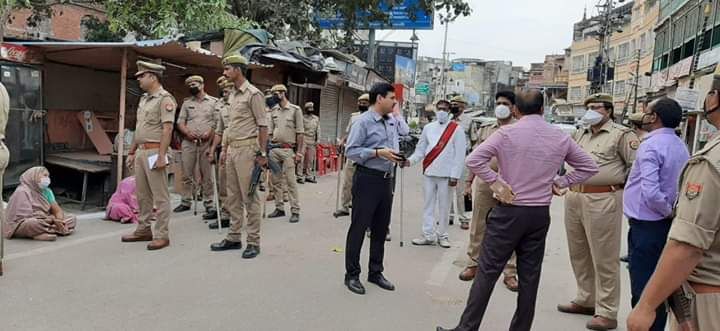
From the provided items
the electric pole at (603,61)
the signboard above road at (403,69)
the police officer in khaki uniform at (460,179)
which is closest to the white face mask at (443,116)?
the police officer in khaki uniform at (460,179)

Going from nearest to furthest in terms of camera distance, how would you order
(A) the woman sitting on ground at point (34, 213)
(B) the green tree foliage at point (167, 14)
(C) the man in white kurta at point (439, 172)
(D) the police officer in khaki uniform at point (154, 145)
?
(D) the police officer in khaki uniform at point (154, 145) → (A) the woman sitting on ground at point (34, 213) → (C) the man in white kurta at point (439, 172) → (B) the green tree foliage at point (167, 14)

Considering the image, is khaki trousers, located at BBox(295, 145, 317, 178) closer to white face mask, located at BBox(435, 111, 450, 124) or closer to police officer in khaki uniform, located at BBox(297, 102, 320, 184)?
police officer in khaki uniform, located at BBox(297, 102, 320, 184)

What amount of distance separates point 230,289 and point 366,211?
1.31 meters

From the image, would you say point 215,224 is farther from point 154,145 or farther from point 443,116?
point 443,116

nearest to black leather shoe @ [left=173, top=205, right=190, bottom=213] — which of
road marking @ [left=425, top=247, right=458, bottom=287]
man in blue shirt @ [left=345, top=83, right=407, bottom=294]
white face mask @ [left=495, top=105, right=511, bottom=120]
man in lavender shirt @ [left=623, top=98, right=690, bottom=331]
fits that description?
road marking @ [left=425, top=247, right=458, bottom=287]

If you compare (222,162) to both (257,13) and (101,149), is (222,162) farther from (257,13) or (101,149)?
(257,13)

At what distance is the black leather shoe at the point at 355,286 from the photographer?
4738 mm

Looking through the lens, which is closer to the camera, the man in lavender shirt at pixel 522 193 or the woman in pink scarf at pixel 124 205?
the man in lavender shirt at pixel 522 193

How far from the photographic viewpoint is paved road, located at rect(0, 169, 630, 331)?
13.2ft

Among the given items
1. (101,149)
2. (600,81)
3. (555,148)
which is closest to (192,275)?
(555,148)

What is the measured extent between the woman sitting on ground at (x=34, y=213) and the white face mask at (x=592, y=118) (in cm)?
542

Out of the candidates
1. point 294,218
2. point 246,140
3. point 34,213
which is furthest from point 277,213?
point 34,213

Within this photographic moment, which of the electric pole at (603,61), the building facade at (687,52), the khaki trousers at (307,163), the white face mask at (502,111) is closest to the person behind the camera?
the white face mask at (502,111)

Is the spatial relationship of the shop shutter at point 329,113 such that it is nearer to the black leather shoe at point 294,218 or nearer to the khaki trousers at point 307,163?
the khaki trousers at point 307,163
